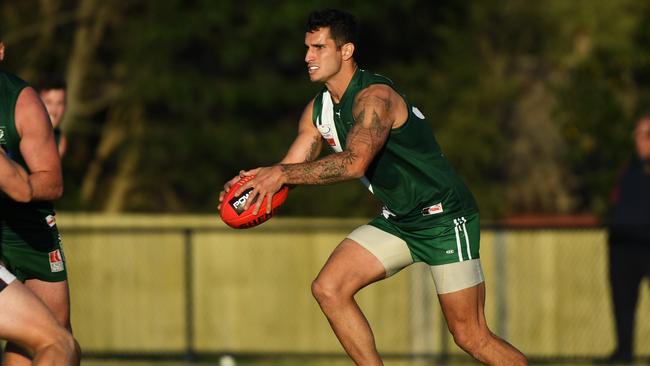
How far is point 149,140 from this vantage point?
22812 millimetres

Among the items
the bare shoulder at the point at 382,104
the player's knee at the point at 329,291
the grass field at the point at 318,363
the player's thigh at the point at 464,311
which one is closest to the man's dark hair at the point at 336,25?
the bare shoulder at the point at 382,104

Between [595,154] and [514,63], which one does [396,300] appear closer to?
[595,154]

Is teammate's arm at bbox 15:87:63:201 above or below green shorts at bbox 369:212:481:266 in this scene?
above

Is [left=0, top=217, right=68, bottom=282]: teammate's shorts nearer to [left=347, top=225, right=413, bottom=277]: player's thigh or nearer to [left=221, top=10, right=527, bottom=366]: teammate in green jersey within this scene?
[left=221, top=10, right=527, bottom=366]: teammate in green jersey

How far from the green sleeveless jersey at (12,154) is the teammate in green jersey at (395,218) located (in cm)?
164

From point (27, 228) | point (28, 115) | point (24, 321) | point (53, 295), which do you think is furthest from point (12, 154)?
point (24, 321)

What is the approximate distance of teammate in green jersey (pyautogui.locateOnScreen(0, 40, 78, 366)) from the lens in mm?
7141

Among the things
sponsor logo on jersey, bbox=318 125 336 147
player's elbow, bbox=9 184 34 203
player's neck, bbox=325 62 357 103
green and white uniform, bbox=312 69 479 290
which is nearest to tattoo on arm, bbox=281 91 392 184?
green and white uniform, bbox=312 69 479 290

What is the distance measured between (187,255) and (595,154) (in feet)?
A: 24.3

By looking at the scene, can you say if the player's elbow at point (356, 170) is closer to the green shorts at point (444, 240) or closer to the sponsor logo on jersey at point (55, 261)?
the green shorts at point (444, 240)

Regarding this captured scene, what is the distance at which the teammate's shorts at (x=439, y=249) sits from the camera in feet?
27.0

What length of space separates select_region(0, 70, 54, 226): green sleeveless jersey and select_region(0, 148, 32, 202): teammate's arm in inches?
21.1

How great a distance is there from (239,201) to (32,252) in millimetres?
1227

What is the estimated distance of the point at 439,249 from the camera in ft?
27.1
